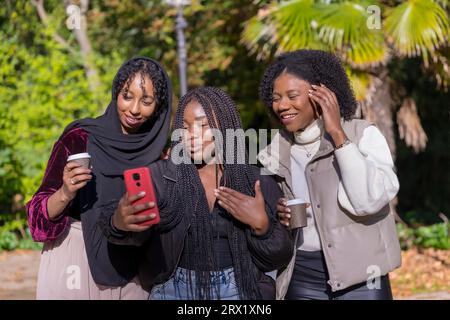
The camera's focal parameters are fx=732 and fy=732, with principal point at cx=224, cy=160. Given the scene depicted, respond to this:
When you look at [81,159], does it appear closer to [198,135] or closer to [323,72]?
[198,135]

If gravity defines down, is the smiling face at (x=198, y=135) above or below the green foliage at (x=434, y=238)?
above

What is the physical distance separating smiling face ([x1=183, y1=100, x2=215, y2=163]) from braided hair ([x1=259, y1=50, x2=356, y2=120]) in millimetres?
566

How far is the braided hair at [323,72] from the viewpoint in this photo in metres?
3.18

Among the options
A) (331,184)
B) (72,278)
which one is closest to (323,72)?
(331,184)

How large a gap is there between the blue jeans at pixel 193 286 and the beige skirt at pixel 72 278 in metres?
0.39

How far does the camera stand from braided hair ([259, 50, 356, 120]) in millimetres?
3184

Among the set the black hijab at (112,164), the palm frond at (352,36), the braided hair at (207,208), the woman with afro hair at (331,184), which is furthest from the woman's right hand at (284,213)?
the palm frond at (352,36)

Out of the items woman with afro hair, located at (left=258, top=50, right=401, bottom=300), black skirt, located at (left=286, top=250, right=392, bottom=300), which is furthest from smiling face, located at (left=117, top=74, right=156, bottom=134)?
black skirt, located at (left=286, top=250, right=392, bottom=300)

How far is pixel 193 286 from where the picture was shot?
273 centimetres

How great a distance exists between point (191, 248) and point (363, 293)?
77cm

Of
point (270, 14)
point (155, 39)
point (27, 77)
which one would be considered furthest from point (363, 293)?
point (155, 39)

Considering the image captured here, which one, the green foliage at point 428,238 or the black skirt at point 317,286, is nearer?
the black skirt at point 317,286

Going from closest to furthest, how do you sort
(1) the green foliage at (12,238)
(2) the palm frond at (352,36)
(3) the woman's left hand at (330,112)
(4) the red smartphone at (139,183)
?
(4) the red smartphone at (139,183) < (3) the woman's left hand at (330,112) < (2) the palm frond at (352,36) < (1) the green foliage at (12,238)

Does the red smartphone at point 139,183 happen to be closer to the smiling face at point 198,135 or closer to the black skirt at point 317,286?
the smiling face at point 198,135
